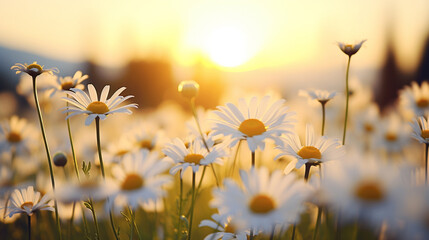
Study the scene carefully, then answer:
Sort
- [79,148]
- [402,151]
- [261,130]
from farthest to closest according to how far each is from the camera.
A: 1. [402,151]
2. [79,148]
3. [261,130]

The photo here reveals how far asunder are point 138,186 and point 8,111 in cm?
724

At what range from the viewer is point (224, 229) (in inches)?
56.8

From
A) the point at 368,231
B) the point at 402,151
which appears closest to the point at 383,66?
the point at 402,151

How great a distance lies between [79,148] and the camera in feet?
9.91

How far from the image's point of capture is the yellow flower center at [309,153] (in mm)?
1263

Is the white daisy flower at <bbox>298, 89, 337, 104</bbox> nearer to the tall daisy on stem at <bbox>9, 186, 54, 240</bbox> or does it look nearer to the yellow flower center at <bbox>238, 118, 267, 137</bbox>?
the yellow flower center at <bbox>238, 118, 267, 137</bbox>

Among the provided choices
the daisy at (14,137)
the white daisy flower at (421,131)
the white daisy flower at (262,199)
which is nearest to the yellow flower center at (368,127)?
the white daisy flower at (421,131)

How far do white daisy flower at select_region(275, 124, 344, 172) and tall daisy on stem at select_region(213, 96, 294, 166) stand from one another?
7 centimetres

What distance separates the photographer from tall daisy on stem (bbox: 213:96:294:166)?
1.26m

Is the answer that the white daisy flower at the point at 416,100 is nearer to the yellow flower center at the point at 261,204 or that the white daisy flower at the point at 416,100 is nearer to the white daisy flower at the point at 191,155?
the white daisy flower at the point at 191,155

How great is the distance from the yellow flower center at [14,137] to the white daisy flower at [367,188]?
262 centimetres

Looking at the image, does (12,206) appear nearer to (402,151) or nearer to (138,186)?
(138,186)

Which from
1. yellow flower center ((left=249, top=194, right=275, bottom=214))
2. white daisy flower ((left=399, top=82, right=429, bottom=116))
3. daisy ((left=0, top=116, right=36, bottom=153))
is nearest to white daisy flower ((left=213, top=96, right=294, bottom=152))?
yellow flower center ((left=249, top=194, right=275, bottom=214))

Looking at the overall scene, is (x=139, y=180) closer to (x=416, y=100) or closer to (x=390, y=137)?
(x=416, y=100)
